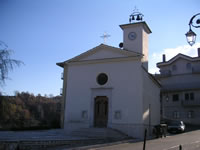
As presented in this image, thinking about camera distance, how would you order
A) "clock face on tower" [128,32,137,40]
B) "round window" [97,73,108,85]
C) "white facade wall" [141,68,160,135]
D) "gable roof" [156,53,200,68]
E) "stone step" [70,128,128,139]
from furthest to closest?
"gable roof" [156,53,200,68] < "clock face on tower" [128,32,137,40] < "round window" [97,73,108,85] < "white facade wall" [141,68,160,135] < "stone step" [70,128,128,139]

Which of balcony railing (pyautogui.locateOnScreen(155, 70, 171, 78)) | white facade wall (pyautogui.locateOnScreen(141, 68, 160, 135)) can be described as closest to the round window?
white facade wall (pyautogui.locateOnScreen(141, 68, 160, 135))

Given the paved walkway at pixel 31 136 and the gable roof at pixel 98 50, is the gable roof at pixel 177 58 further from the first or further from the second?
the paved walkway at pixel 31 136

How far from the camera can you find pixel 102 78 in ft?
80.1

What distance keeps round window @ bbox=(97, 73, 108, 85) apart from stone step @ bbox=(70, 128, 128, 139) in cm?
488

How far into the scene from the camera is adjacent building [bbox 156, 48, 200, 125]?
1564 inches

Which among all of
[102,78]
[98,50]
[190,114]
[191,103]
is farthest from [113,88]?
[190,114]

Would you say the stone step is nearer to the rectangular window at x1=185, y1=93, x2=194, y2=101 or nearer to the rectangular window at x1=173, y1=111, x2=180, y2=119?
the rectangular window at x1=173, y1=111, x2=180, y2=119

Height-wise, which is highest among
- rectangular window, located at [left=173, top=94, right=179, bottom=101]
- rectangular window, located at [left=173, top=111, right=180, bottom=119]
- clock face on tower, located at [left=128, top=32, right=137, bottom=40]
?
clock face on tower, located at [left=128, top=32, right=137, bottom=40]

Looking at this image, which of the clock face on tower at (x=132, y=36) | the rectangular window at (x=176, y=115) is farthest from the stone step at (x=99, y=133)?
the rectangular window at (x=176, y=115)

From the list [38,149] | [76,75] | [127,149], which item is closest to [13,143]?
[38,149]

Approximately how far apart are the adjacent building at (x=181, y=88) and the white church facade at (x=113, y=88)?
51.7 ft

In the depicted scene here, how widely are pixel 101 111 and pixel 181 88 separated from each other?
2248 cm

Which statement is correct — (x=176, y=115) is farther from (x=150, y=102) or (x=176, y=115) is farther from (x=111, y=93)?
(x=111, y=93)

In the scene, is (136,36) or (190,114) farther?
(190,114)
